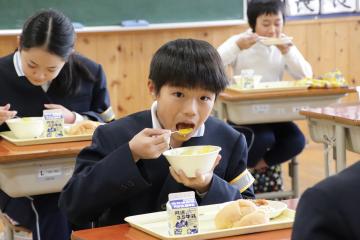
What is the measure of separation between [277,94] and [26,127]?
6.15ft

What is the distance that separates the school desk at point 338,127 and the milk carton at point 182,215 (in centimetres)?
188

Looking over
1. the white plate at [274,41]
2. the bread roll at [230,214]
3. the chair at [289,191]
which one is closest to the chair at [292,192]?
the chair at [289,191]

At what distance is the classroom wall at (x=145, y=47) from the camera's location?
588cm

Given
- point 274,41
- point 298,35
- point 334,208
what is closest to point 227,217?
point 334,208

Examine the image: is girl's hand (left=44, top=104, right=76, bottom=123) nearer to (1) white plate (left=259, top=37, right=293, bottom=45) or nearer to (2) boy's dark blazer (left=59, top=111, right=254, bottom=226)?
(2) boy's dark blazer (left=59, top=111, right=254, bottom=226)

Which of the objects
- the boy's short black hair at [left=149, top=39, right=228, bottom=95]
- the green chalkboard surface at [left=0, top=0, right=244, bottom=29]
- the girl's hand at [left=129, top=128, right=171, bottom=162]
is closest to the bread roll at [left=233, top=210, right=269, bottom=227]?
the girl's hand at [left=129, top=128, right=171, bottom=162]

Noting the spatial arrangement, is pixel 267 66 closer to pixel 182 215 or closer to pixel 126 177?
pixel 126 177

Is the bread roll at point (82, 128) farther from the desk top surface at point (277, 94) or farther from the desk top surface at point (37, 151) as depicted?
the desk top surface at point (277, 94)

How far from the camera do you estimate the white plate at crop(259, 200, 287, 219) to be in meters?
1.80

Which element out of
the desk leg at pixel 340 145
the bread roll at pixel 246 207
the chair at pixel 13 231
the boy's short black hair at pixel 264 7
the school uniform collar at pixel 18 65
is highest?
the boy's short black hair at pixel 264 7

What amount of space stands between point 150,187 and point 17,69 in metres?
1.52

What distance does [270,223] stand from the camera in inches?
68.0

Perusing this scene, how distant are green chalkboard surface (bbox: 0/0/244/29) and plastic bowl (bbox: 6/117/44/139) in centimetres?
250

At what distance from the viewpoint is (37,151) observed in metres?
2.88
